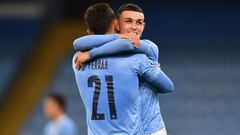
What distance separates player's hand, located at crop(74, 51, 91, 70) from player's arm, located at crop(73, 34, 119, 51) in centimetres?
4

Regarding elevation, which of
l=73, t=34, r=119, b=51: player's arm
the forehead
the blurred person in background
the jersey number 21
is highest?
the forehead

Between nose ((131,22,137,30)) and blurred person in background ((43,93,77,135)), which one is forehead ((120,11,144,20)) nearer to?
nose ((131,22,137,30))

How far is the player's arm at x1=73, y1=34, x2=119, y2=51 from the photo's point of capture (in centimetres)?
443

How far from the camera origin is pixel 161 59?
12.4 meters

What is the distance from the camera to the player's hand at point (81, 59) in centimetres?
451

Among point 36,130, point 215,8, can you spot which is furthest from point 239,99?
point 36,130

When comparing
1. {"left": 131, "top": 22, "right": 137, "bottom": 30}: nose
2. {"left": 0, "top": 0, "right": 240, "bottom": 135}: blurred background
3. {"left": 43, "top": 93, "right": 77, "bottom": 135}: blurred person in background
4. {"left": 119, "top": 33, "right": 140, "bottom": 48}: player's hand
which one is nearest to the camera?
{"left": 119, "top": 33, "right": 140, "bottom": 48}: player's hand

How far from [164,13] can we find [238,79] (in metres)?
2.03

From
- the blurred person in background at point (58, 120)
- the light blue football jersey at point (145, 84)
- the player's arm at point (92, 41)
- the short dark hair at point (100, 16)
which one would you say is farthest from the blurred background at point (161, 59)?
the short dark hair at point (100, 16)

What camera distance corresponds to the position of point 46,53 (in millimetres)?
13094

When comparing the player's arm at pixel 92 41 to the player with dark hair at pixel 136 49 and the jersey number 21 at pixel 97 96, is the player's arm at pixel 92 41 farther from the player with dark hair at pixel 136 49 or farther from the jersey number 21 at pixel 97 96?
the jersey number 21 at pixel 97 96

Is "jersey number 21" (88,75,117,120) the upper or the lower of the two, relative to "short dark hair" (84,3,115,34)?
lower

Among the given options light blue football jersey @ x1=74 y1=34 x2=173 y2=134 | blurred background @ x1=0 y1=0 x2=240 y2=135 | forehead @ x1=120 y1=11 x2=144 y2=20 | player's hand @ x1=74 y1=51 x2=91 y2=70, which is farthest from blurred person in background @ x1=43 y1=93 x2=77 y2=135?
forehead @ x1=120 y1=11 x2=144 y2=20

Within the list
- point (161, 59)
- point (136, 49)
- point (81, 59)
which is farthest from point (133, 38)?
point (161, 59)
